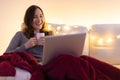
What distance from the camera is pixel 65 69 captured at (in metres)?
1.27

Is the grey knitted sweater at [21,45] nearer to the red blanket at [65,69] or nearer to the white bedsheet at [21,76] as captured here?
the red blanket at [65,69]

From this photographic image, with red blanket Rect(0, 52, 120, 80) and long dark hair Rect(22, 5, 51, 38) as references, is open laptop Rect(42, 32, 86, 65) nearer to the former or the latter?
red blanket Rect(0, 52, 120, 80)

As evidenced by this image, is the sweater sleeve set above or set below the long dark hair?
below

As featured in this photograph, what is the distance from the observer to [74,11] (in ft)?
9.26

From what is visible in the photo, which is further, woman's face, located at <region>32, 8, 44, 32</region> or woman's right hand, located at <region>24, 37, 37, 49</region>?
woman's face, located at <region>32, 8, 44, 32</region>

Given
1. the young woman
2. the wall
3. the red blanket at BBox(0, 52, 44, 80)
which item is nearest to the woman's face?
the young woman

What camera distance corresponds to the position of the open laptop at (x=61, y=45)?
131cm

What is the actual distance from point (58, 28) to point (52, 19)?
0.42 m

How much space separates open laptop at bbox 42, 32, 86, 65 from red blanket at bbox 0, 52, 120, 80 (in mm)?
A: 41

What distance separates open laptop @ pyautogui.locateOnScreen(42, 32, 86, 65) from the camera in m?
1.31

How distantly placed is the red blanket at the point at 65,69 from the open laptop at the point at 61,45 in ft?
0.14

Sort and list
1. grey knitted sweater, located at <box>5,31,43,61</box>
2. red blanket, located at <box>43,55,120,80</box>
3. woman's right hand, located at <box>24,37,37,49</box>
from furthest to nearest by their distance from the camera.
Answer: grey knitted sweater, located at <box>5,31,43,61</box> → woman's right hand, located at <box>24,37,37,49</box> → red blanket, located at <box>43,55,120,80</box>

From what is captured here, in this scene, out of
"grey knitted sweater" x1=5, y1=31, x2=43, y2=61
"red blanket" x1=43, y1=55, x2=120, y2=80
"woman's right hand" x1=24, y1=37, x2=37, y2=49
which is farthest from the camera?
"grey knitted sweater" x1=5, y1=31, x2=43, y2=61

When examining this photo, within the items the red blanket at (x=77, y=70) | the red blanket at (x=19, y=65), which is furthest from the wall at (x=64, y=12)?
the red blanket at (x=77, y=70)
